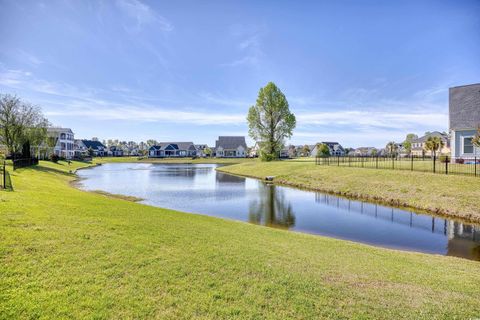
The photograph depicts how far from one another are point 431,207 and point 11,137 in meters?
57.0

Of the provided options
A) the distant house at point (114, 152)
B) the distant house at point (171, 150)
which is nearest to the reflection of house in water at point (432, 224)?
the distant house at point (171, 150)

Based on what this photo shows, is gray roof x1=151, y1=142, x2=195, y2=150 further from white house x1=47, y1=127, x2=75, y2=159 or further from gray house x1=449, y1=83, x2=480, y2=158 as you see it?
gray house x1=449, y1=83, x2=480, y2=158

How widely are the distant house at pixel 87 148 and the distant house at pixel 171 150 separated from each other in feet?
91.2

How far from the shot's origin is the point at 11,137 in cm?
4403

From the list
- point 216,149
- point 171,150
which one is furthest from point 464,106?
point 171,150

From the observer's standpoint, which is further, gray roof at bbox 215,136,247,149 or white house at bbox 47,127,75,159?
gray roof at bbox 215,136,247,149

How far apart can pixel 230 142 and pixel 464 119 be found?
96220mm

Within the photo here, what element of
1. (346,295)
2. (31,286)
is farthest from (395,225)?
(31,286)

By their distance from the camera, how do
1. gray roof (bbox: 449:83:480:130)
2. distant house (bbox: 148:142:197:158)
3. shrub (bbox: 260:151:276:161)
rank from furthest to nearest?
distant house (bbox: 148:142:197:158), shrub (bbox: 260:151:276:161), gray roof (bbox: 449:83:480:130)

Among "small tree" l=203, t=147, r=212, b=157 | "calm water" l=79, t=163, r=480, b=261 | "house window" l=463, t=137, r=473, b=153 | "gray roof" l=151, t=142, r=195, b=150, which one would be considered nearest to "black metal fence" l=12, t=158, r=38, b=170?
"calm water" l=79, t=163, r=480, b=261

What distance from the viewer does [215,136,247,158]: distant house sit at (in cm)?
12025

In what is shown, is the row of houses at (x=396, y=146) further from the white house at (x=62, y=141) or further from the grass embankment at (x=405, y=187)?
the grass embankment at (x=405, y=187)

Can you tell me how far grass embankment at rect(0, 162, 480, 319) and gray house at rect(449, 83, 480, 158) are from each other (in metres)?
26.2

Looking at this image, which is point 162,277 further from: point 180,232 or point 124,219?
point 124,219
